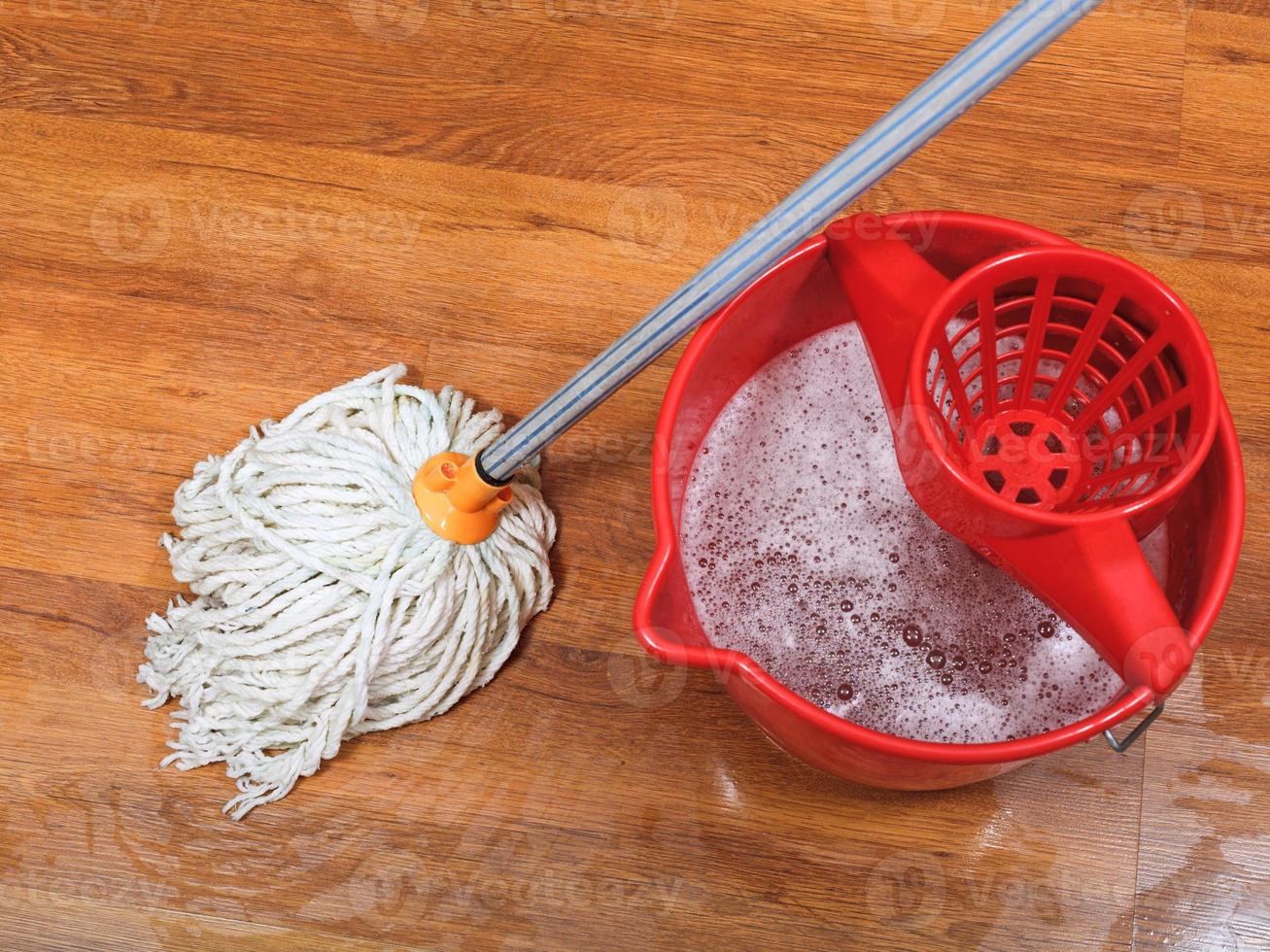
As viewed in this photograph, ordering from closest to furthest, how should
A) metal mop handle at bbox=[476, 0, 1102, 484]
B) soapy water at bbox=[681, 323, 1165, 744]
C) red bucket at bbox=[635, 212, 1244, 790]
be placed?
metal mop handle at bbox=[476, 0, 1102, 484] < red bucket at bbox=[635, 212, 1244, 790] < soapy water at bbox=[681, 323, 1165, 744]

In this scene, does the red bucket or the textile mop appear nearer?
the red bucket

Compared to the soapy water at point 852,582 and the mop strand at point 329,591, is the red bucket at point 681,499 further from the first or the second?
the mop strand at point 329,591

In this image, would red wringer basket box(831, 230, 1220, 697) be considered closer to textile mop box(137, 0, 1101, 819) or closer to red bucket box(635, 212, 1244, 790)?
red bucket box(635, 212, 1244, 790)

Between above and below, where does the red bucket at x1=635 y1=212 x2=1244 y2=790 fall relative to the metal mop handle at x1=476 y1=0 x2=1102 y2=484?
below

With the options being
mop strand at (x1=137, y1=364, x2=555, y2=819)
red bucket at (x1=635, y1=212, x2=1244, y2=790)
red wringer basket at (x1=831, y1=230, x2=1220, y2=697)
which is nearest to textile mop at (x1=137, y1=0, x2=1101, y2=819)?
mop strand at (x1=137, y1=364, x2=555, y2=819)

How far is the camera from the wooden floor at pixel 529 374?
0.86 metres

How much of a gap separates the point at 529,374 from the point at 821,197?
0.41 metres

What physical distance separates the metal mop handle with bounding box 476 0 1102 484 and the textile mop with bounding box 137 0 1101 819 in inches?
3.0

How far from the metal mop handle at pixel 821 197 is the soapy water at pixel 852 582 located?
0.16m

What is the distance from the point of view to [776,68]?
991 mm

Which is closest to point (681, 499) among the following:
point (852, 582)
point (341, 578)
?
point (852, 582)

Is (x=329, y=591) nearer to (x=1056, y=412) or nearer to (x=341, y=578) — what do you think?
(x=341, y=578)

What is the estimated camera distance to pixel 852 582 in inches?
31.4

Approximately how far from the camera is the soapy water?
780 millimetres
